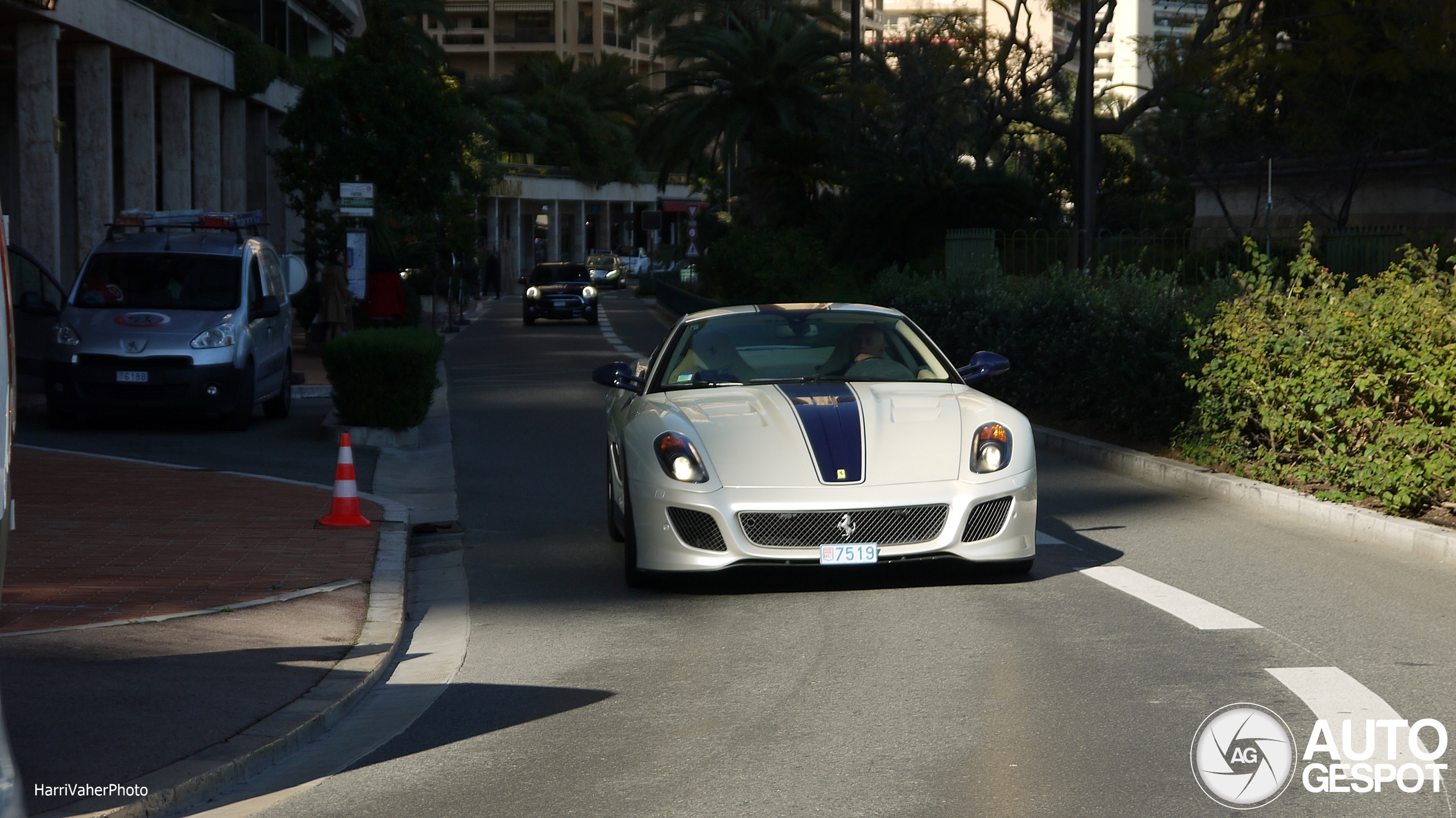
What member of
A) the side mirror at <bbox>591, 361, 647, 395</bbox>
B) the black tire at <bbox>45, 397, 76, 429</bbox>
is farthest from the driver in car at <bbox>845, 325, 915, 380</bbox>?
the black tire at <bbox>45, 397, 76, 429</bbox>

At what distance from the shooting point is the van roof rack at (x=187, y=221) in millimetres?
18891

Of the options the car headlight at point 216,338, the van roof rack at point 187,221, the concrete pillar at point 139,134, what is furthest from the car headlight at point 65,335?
the concrete pillar at point 139,134

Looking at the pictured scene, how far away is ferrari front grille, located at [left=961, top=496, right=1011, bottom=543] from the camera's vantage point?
7961 millimetres

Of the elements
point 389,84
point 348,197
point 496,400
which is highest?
point 389,84

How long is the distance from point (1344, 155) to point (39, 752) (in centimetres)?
3190

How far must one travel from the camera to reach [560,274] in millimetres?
46906

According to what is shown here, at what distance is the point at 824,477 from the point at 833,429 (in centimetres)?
35

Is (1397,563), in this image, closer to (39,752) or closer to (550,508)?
(550,508)

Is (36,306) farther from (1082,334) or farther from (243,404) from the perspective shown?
(1082,334)

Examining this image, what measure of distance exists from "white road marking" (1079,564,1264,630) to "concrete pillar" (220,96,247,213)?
3173cm

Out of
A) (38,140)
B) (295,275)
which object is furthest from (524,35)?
(295,275)

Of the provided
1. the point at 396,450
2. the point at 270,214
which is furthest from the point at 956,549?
the point at 270,214

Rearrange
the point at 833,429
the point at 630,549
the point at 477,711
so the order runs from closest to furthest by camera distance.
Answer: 1. the point at 477,711
2. the point at 833,429
3. the point at 630,549

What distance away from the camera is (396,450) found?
51.2ft
